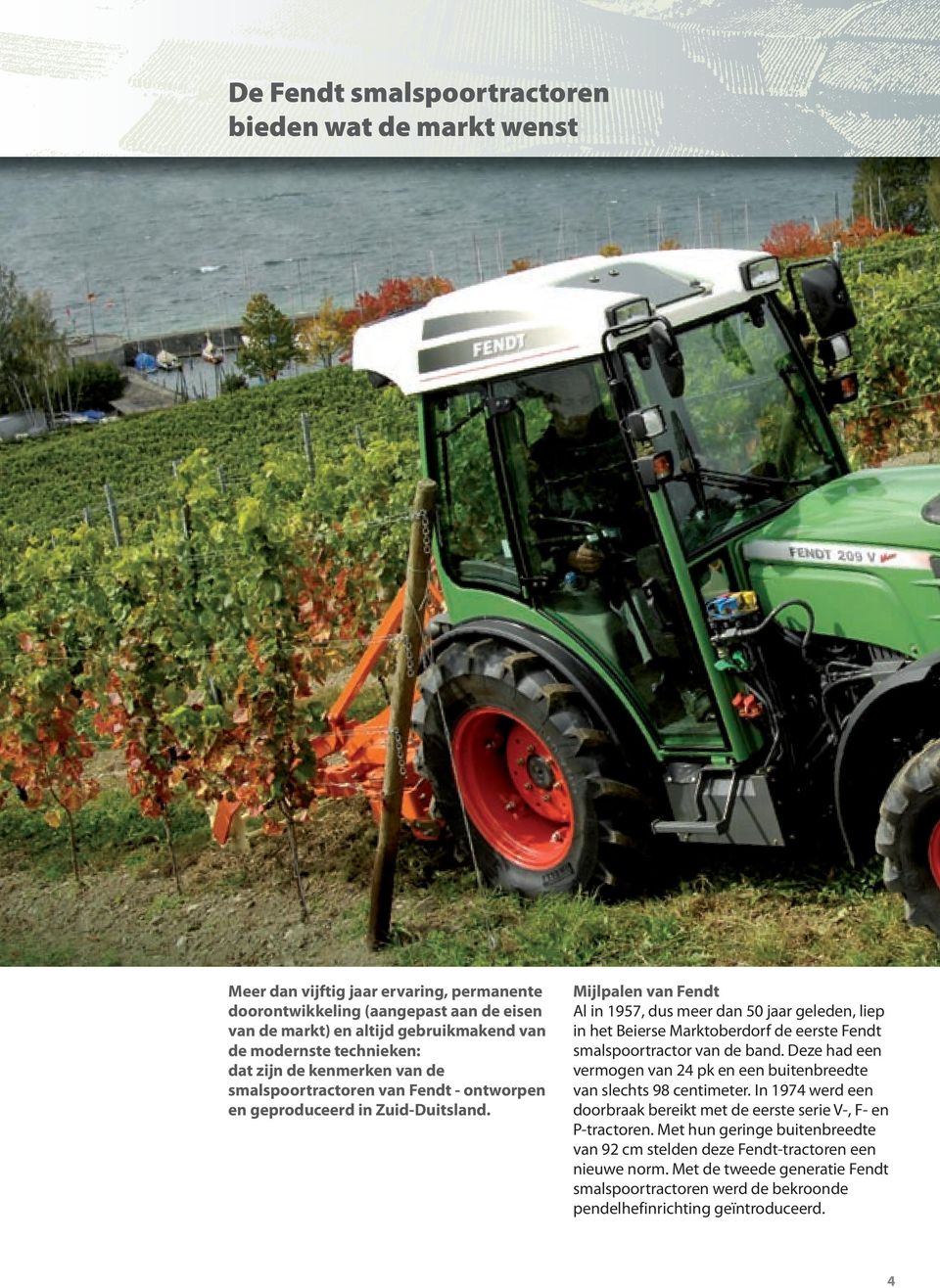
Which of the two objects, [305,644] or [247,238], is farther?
[247,238]

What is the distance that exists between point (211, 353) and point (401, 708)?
15.1 m

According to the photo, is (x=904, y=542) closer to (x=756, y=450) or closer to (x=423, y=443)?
(x=756, y=450)

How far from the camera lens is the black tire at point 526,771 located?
16.4ft

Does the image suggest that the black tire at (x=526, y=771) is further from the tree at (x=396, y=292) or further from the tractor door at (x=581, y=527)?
the tree at (x=396, y=292)

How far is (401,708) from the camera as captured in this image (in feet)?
16.7

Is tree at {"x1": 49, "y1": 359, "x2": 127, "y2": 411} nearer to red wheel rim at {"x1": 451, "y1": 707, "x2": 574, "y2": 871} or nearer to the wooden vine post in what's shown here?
red wheel rim at {"x1": 451, "y1": 707, "x2": 574, "y2": 871}

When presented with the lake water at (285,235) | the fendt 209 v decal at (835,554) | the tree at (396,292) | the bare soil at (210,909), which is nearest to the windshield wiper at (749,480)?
the fendt 209 v decal at (835,554)

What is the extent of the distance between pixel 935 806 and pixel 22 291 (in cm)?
1309

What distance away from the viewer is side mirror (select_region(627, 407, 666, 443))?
14.5 ft

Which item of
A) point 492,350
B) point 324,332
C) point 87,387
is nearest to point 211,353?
point 324,332

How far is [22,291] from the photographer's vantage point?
15.0 m

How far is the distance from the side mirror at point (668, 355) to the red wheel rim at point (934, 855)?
1519mm

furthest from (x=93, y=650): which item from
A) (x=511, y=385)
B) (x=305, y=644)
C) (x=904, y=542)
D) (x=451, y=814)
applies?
(x=904, y=542)

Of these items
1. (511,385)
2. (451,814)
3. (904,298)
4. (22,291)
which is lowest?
(451,814)
